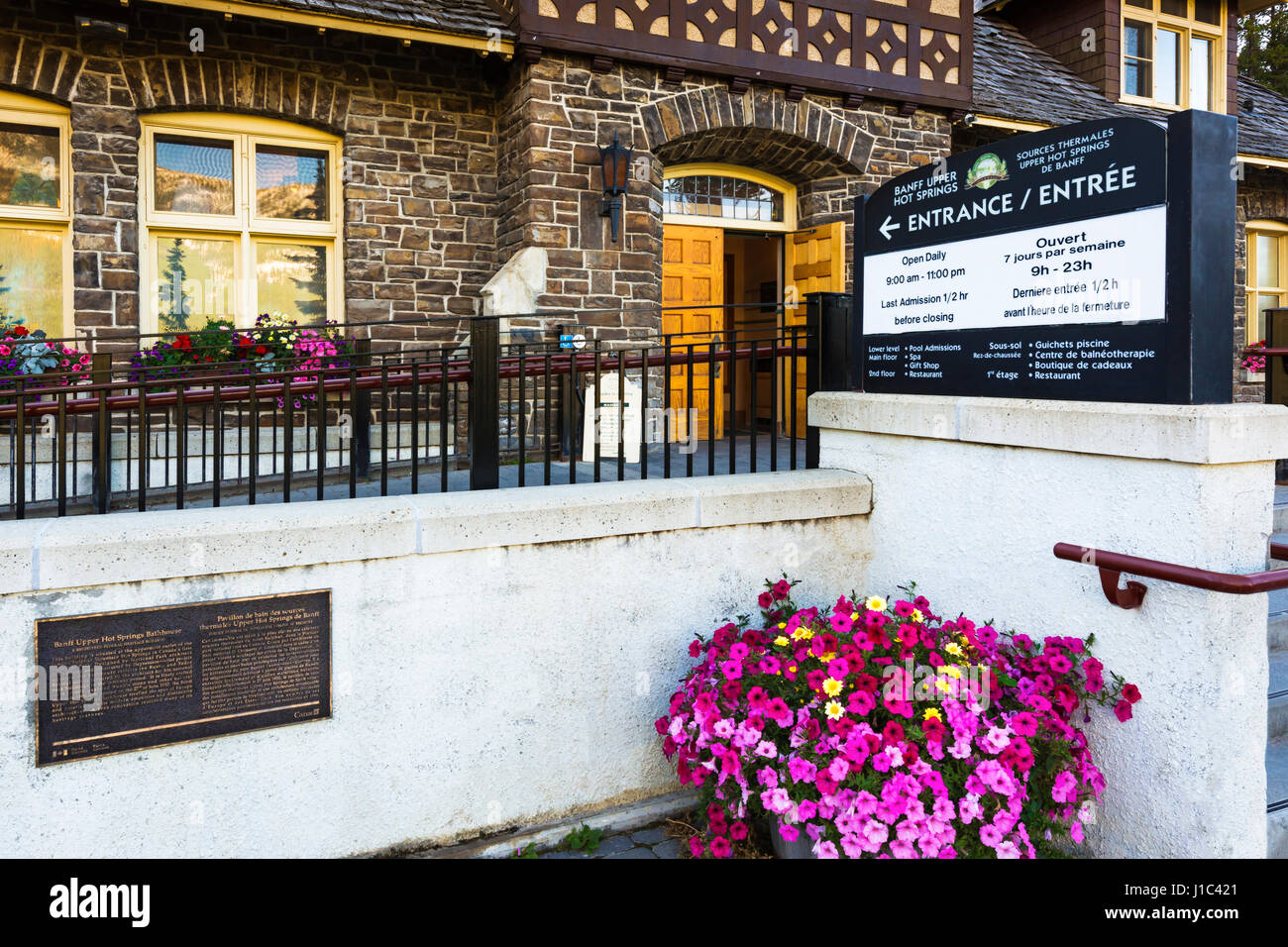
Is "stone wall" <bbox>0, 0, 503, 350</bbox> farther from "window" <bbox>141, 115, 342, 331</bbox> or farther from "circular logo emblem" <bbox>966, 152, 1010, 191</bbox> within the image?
"circular logo emblem" <bbox>966, 152, 1010, 191</bbox>

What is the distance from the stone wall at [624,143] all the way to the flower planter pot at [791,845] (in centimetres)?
550

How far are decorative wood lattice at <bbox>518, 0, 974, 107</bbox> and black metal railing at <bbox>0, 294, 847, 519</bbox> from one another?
2418 millimetres

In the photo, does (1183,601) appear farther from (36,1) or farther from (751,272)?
(751,272)

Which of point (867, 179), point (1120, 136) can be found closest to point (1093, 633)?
point (1120, 136)

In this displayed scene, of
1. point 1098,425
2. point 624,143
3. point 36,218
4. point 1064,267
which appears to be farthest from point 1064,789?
point 36,218

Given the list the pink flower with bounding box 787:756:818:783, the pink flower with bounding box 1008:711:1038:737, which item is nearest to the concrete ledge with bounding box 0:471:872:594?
the pink flower with bounding box 787:756:818:783

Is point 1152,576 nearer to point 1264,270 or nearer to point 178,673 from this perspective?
point 178,673

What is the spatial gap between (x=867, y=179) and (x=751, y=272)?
9.75 feet

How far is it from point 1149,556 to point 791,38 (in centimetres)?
722

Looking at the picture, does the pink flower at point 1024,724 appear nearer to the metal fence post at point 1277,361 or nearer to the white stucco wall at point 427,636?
the white stucco wall at point 427,636

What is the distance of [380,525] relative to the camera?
3467 mm

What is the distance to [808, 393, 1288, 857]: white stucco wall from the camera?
3.00 meters

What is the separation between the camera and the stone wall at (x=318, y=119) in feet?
24.4

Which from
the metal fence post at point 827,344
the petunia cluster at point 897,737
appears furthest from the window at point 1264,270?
the petunia cluster at point 897,737
